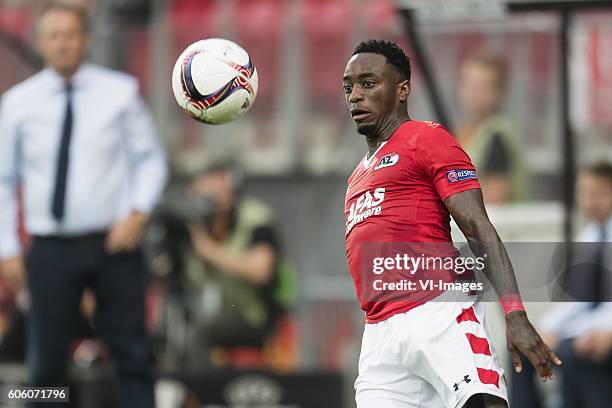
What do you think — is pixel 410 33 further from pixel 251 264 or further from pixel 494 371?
pixel 494 371

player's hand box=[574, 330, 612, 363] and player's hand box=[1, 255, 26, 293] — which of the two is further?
player's hand box=[574, 330, 612, 363]

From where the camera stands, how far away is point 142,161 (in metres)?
7.12

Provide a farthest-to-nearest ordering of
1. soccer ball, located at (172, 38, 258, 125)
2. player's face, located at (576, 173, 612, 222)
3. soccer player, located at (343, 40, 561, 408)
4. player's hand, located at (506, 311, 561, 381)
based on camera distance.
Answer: player's face, located at (576, 173, 612, 222)
soccer ball, located at (172, 38, 258, 125)
soccer player, located at (343, 40, 561, 408)
player's hand, located at (506, 311, 561, 381)

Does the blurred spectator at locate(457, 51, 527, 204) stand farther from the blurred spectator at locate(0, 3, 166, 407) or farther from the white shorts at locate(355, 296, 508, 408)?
the white shorts at locate(355, 296, 508, 408)

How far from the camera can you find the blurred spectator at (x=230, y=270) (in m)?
9.54

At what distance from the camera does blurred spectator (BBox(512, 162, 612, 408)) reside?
25.3ft

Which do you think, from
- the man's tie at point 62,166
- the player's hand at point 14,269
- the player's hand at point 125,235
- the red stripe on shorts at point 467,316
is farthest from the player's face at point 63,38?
the red stripe on shorts at point 467,316

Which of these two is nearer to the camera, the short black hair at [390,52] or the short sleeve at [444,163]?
the short sleeve at [444,163]

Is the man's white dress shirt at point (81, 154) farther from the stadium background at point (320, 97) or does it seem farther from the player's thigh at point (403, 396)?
the player's thigh at point (403, 396)

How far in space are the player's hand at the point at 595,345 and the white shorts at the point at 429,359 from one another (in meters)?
3.05

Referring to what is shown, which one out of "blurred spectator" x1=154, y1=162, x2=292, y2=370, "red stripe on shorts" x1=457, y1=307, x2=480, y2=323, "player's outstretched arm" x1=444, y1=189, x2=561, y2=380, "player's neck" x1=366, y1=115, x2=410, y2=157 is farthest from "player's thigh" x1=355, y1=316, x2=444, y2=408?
"blurred spectator" x1=154, y1=162, x2=292, y2=370

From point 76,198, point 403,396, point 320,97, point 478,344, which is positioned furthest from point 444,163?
point 320,97

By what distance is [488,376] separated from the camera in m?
4.65

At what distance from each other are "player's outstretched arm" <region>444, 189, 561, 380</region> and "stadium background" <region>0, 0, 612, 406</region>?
3.16 metres
